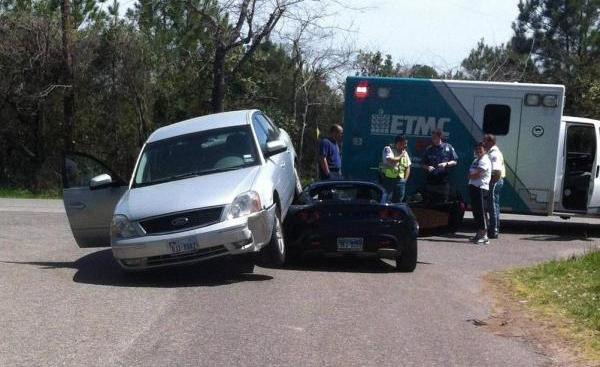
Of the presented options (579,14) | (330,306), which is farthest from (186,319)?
(579,14)

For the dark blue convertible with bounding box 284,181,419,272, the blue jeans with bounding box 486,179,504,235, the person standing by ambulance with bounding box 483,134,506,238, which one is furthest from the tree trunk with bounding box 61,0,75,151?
the dark blue convertible with bounding box 284,181,419,272

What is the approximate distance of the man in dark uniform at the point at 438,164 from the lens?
16.6 m

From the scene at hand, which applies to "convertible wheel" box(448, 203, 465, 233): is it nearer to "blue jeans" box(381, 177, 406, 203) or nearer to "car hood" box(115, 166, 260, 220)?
"blue jeans" box(381, 177, 406, 203)

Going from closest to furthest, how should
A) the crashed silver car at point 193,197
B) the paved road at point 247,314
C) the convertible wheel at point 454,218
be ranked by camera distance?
the paved road at point 247,314 → the crashed silver car at point 193,197 → the convertible wheel at point 454,218

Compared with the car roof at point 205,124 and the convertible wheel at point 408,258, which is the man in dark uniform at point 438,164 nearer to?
the car roof at point 205,124

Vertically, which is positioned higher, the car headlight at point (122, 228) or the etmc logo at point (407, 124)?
the etmc logo at point (407, 124)

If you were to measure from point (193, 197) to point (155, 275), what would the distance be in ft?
4.71

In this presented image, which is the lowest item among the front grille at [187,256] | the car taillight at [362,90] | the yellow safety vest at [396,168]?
the front grille at [187,256]

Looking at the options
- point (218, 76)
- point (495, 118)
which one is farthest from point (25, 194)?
point (495, 118)

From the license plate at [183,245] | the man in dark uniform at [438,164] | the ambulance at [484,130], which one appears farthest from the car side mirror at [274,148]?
the ambulance at [484,130]

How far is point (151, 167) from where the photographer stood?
1236 centimetres

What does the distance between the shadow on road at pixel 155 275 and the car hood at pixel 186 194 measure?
0.85 metres

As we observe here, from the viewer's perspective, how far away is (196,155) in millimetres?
12305

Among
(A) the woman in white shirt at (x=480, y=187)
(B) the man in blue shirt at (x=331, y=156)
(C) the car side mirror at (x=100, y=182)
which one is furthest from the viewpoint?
(B) the man in blue shirt at (x=331, y=156)
